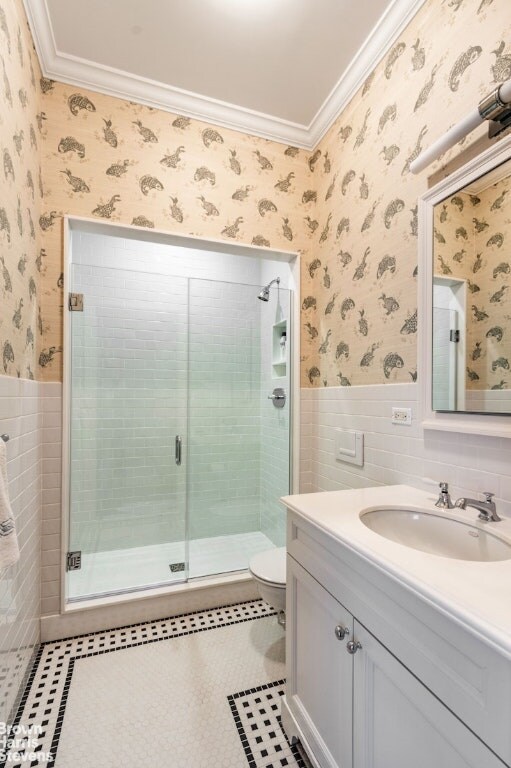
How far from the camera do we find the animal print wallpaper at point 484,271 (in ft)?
3.50

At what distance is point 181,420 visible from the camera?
96.0 inches

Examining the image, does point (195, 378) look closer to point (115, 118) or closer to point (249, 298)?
point (249, 298)

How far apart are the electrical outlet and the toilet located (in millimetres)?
850

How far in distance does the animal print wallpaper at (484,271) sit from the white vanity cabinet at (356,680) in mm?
738

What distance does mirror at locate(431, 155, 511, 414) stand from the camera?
1.07 meters

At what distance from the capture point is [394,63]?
1508mm

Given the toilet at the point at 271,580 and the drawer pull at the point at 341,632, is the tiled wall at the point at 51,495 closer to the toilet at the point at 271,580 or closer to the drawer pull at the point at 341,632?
the toilet at the point at 271,580

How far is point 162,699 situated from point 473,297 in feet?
6.13

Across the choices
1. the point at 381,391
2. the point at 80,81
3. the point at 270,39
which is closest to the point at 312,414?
the point at 381,391

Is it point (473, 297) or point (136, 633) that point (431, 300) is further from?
point (136, 633)

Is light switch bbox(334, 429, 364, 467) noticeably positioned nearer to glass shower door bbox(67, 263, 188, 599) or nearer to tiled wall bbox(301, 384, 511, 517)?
tiled wall bbox(301, 384, 511, 517)

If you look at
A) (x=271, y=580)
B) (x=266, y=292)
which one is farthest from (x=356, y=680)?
(x=266, y=292)

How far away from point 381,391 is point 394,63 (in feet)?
4.64

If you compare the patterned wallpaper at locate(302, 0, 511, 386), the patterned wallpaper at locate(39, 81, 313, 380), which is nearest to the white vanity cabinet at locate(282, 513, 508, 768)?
the patterned wallpaper at locate(302, 0, 511, 386)
